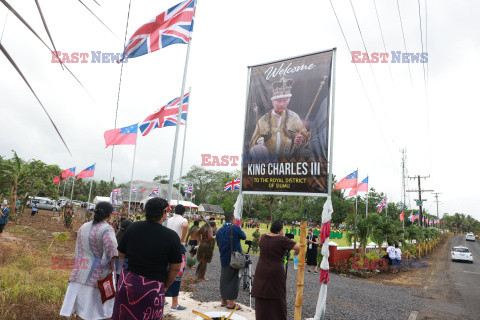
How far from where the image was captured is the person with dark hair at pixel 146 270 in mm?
2691

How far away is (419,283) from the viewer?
12.7 meters

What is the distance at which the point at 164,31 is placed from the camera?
6.77m

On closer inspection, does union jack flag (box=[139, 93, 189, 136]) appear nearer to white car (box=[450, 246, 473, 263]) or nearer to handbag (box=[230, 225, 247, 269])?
handbag (box=[230, 225, 247, 269])

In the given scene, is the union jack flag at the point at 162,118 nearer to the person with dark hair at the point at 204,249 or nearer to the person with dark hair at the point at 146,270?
the person with dark hair at the point at 204,249

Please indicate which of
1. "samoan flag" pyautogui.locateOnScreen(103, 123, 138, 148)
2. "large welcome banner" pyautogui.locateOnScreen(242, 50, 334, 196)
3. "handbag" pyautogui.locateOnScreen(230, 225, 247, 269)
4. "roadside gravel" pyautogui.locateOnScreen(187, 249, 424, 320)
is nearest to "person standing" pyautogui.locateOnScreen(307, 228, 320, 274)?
"roadside gravel" pyautogui.locateOnScreen(187, 249, 424, 320)

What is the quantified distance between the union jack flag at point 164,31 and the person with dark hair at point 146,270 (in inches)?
200

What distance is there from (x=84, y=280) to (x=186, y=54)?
17.7 ft

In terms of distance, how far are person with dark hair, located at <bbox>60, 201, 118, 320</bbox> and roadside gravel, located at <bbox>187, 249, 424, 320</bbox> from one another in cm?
328

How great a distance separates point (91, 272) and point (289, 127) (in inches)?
163

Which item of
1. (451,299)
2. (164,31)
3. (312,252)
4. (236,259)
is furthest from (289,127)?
(451,299)

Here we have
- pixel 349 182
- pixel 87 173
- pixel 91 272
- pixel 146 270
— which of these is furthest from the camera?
pixel 87 173

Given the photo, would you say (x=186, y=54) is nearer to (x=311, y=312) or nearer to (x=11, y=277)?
(x=11, y=277)

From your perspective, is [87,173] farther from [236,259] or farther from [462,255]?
[462,255]

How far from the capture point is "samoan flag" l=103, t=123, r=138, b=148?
37.2 feet
